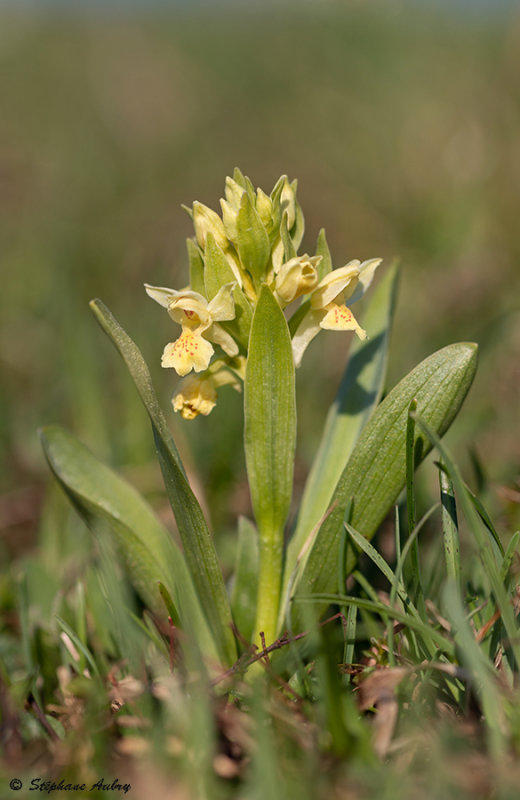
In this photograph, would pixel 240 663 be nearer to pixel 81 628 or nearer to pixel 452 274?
pixel 81 628

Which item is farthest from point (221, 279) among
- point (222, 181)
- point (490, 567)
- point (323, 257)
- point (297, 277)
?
point (222, 181)

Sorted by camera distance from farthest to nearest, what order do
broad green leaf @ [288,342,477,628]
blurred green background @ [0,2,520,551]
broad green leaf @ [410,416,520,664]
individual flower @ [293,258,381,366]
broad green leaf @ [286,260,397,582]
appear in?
blurred green background @ [0,2,520,551]
broad green leaf @ [286,260,397,582]
individual flower @ [293,258,381,366]
broad green leaf @ [288,342,477,628]
broad green leaf @ [410,416,520,664]

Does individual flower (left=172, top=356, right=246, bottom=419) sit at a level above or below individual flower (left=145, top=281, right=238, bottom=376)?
below

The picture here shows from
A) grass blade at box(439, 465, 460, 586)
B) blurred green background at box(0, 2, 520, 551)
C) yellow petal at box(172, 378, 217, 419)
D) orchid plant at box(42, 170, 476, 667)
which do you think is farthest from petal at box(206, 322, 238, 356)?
blurred green background at box(0, 2, 520, 551)

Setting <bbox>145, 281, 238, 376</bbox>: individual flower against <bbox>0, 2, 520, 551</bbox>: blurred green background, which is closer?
<bbox>145, 281, 238, 376</bbox>: individual flower

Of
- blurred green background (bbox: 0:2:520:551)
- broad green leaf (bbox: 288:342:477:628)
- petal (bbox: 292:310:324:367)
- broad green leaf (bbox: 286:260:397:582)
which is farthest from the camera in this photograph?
blurred green background (bbox: 0:2:520:551)

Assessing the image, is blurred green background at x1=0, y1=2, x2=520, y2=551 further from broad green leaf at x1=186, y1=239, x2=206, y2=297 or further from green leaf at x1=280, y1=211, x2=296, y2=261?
broad green leaf at x1=186, y1=239, x2=206, y2=297

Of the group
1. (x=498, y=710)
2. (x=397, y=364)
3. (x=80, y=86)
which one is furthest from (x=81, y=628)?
(x=80, y=86)
